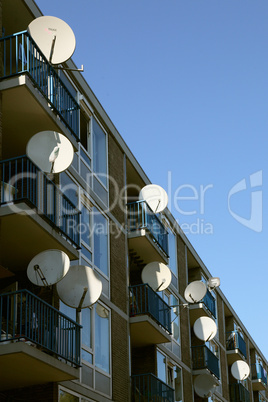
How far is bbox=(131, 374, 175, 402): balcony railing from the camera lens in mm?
21234

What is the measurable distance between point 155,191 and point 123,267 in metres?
3.77

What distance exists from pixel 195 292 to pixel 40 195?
13.2m

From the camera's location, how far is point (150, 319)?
22.3 meters


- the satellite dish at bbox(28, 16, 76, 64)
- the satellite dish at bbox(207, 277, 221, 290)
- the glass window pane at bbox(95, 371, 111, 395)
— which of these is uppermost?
the satellite dish at bbox(28, 16, 76, 64)

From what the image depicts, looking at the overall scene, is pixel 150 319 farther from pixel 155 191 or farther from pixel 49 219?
pixel 49 219

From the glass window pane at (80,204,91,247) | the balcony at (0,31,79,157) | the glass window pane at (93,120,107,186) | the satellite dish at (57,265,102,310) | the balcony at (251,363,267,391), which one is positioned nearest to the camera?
the balcony at (0,31,79,157)

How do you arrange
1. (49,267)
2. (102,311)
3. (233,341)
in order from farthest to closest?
(233,341)
(102,311)
(49,267)

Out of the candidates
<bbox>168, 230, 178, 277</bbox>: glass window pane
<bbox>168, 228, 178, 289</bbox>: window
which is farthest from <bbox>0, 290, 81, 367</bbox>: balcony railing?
<bbox>168, 230, 178, 277</bbox>: glass window pane

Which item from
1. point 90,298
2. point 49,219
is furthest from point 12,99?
point 90,298

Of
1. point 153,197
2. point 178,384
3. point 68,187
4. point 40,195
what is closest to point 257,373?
point 178,384

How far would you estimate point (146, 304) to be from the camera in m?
22.8

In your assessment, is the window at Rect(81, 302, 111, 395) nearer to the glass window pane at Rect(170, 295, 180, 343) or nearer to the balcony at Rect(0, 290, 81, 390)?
the balcony at Rect(0, 290, 81, 390)

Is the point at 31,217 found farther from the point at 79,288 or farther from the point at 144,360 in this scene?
the point at 144,360

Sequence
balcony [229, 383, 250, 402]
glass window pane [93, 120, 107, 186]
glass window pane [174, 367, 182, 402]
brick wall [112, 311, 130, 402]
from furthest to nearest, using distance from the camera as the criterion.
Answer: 1. balcony [229, 383, 250, 402]
2. glass window pane [174, 367, 182, 402]
3. glass window pane [93, 120, 107, 186]
4. brick wall [112, 311, 130, 402]
